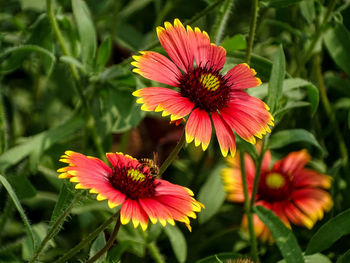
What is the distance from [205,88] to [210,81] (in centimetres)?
4

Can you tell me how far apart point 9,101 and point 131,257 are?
54 cm

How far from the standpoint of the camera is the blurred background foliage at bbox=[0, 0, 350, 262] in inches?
45.5

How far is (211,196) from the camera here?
131 centimetres

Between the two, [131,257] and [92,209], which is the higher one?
[92,209]

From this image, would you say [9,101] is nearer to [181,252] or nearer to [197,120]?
[181,252]

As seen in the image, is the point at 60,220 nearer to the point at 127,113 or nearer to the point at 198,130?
the point at 198,130

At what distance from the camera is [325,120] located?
58.8 inches

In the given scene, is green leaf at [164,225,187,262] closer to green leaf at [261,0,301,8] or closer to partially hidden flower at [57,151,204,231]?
partially hidden flower at [57,151,204,231]

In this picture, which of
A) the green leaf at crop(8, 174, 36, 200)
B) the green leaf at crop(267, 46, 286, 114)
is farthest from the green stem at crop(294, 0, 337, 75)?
the green leaf at crop(8, 174, 36, 200)

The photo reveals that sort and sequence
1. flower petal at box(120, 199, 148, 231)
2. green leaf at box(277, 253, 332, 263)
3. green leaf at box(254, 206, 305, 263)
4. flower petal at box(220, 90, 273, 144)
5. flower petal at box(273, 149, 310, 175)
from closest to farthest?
flower petal at box(120, 199, 148, 231)
flower petal at box(220, 90, 273, 144)
green leaf at box(254, 206, 305, 263)
green leaf at box(277, 253, 332, 263)
flower petal at box(273, 149, 310, 175)

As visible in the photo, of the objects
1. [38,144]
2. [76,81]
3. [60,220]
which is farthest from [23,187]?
[60,220]

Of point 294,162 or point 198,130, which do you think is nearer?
point 198,130

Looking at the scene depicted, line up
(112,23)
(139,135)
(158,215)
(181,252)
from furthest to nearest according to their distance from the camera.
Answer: (139,135), (112,23), (181,252), (158,215)

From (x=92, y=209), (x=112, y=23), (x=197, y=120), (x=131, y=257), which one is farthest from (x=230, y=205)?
(x=197, y=120)
